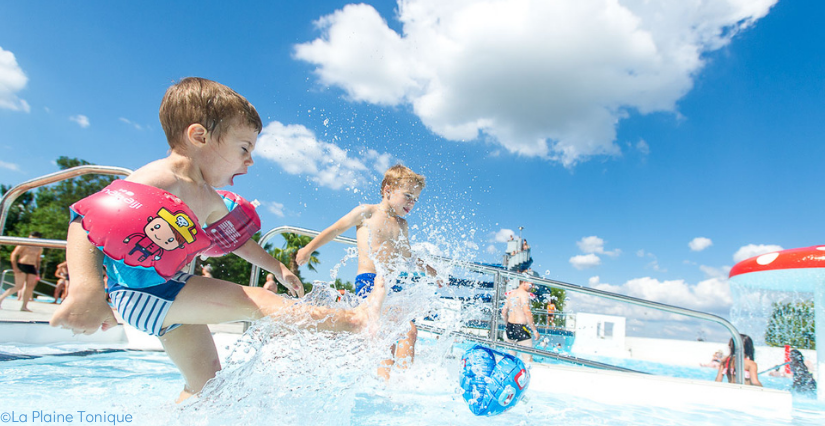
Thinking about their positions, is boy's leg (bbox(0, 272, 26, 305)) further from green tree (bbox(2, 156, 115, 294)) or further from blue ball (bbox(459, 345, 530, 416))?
green tree (bbox(2, 156, 115, 294))

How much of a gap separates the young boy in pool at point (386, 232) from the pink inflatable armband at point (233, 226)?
983mm

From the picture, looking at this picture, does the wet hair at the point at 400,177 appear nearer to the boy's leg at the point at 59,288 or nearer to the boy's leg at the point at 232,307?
the boy's leg at the point at 232,307

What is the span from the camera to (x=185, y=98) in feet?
5.16

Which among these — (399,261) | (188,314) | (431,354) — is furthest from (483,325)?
(188,314)

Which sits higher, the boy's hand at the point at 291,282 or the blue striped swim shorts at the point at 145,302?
the boy's hand at the point at 291,282

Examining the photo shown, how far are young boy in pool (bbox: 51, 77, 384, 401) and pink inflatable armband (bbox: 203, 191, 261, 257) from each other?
1.1 inches

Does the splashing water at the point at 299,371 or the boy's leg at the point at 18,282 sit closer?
the splashing water at the point at 299,371

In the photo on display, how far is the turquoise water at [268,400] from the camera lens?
5.77 ft

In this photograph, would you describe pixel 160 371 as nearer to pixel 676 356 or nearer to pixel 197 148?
pixel 197 148

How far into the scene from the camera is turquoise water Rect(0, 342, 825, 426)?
1.76 meters

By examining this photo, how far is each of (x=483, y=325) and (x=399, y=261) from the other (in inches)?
48.9

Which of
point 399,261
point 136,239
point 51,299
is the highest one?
point 399,261

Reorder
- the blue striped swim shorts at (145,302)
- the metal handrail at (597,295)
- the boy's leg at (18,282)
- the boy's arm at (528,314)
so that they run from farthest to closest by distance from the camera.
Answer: the boy's leg at (18,282) → the boy's arm at (528,314) → the metal handrail at (597,295) → the blue striped swim shorts at (145,302)

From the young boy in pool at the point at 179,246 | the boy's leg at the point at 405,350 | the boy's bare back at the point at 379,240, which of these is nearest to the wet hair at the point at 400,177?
the boy's bare back at the point at 379,240
